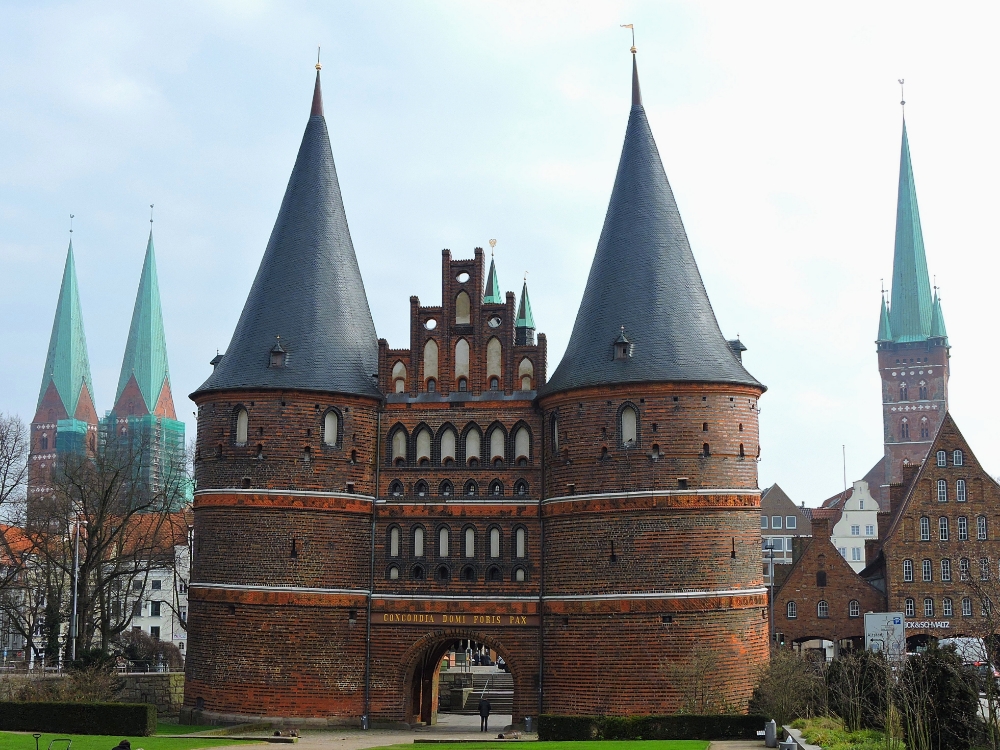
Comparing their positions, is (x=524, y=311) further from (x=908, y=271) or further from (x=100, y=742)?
(x=908, y=271)

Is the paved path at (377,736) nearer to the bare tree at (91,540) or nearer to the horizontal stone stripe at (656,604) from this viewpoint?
the horizontal stone stripe at (656,604)

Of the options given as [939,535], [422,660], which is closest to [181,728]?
[422,660]

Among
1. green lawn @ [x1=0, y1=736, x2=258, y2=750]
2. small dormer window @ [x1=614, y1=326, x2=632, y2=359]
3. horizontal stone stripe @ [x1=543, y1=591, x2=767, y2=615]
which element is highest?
small dormer window @ [x1=614, y1=326, x2=632, y2=359]

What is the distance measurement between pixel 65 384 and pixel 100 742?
13431 centimetres

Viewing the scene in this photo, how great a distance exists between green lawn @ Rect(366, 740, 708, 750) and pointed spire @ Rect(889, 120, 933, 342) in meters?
102

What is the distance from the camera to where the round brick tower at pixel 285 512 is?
3622cm

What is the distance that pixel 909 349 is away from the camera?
126 meters

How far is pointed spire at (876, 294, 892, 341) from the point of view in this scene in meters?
127

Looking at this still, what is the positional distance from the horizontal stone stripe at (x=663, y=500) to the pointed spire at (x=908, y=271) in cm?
9453

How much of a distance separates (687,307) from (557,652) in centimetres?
1117

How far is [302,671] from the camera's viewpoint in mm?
36125

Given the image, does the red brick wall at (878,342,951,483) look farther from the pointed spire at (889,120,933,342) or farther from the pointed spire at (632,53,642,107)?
the pointed spire at (632,53,642,107)

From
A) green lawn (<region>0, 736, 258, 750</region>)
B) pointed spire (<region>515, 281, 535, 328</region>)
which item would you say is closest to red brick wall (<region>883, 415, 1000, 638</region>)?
pointed spire (<region>515, 281, 535, 328</region>)

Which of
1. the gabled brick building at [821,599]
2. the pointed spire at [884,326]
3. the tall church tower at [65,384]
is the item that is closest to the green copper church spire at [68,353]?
the tall church tower at [65,384]
